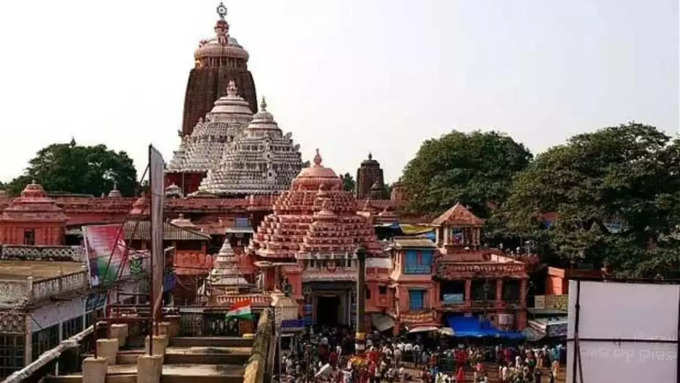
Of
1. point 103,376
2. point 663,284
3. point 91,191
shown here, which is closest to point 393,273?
point 103,376

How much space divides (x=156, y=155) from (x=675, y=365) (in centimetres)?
495

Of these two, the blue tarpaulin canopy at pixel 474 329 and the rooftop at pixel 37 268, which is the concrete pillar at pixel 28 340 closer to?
the rooftop at pixel 37 268

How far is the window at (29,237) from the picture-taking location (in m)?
37.1

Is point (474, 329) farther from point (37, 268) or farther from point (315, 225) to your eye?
point (37, 268)

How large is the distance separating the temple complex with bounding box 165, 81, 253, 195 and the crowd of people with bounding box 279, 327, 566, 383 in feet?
104

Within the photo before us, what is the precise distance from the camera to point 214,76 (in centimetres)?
6944

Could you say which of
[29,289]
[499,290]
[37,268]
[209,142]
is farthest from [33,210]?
[209,142]

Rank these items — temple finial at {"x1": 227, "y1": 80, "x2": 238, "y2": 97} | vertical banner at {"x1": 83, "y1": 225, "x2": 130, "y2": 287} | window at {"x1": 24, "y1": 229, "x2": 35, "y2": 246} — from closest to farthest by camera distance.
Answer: vertical banner at {"x1": 83, "y1": 225, "x2": 130, "y2": 287} < window at {"x1": 24, "y1": 229, "x2": 35, "y2": 246} < temple finial at {"x1": 227, "y1": 80, "x2": 238, "y2": 97}

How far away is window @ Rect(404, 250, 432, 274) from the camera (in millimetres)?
33031

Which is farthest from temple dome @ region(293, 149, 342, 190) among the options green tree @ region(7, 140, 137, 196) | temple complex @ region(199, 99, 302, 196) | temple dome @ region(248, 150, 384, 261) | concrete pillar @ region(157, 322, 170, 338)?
green tree @ region(7, 140, 137, 196)

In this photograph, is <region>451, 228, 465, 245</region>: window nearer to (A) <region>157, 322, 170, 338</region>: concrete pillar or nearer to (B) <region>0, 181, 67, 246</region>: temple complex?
(B) <region>0, 181, 67, 246</region>: temple complex

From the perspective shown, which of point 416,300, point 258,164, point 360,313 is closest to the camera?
point 360,313

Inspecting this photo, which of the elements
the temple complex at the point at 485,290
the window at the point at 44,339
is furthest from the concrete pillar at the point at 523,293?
the window at the point at 44,339

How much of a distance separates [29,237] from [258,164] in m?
20.8
